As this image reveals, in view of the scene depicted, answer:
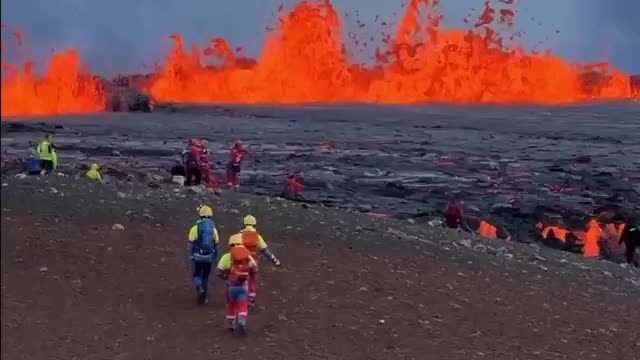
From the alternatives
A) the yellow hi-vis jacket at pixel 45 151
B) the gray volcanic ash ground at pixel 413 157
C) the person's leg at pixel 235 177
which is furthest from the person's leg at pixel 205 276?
the person's leg at pixel 235 177

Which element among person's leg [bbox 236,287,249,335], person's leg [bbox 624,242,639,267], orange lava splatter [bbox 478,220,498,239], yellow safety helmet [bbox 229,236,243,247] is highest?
yellow safety helmet [bbox 229,236,243,247]

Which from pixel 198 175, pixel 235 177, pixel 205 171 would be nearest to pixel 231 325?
pixel 198 175

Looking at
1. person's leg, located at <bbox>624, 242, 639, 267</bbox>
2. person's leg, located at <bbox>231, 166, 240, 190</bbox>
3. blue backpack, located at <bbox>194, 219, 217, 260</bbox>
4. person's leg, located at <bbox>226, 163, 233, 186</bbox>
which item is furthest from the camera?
person's leg, located at <bbox>226, 163, 233, 186</bbox>

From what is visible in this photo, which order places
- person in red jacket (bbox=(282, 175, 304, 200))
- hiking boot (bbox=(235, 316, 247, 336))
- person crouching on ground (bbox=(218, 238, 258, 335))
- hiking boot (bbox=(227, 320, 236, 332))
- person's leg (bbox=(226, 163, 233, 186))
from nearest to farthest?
person crouching on ground (bbox=(218, 238, 258, 335)), hiking boot (bbox=(235, 316, 247, 336)), hiking boot (bbox=(227, 320, 236, 332)), person's leg (bbox=(226, 163, 233, 186)), person in red jacket (bbox=(282, 175, 304, 200))

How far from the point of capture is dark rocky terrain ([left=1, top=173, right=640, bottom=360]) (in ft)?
36.8

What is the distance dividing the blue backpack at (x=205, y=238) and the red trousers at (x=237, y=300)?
3.04 ft

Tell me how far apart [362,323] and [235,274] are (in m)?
2.22

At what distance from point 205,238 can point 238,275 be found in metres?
1.10

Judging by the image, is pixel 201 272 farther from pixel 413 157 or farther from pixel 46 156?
pixel 413 157

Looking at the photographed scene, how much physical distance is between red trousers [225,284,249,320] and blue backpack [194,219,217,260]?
0.93 metres

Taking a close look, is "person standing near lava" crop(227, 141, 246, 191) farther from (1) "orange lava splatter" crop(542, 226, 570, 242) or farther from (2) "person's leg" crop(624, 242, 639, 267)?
(2) "person's leg" crop(624, 242, 639, 267)

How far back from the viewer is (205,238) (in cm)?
1198

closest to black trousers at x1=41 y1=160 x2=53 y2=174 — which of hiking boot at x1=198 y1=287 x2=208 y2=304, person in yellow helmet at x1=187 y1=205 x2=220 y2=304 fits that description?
hiking boot at x1=198 y1=287 x2=208 y2=304

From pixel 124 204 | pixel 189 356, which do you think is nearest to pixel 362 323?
pixel 189 356
